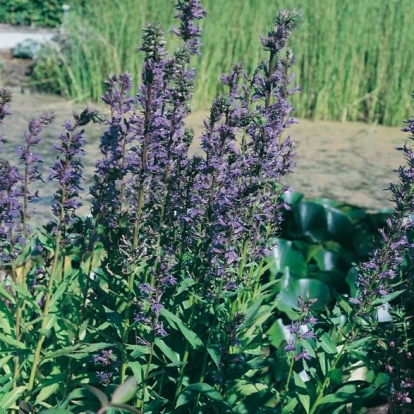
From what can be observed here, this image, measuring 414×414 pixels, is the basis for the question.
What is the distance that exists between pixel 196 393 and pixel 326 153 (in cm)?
508

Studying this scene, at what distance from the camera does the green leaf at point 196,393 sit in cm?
264

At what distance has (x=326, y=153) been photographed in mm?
7562

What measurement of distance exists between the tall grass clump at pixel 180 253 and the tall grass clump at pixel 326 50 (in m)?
5.91

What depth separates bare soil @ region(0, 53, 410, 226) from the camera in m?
6.41

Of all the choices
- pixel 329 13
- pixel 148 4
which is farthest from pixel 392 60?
pixel 148 4

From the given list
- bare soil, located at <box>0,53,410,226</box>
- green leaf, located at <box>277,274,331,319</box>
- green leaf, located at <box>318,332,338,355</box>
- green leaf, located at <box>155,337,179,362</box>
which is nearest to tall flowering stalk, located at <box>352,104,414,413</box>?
green leaf, located at <box>318,332,338,355</box>

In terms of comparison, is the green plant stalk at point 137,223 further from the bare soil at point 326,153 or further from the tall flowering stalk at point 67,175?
the bare soil at point 326,153

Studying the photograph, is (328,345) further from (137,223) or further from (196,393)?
(137,223)

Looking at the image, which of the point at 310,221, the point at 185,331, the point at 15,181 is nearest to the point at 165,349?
the point at 185,331

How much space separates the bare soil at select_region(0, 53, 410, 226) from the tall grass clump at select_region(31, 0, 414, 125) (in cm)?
27

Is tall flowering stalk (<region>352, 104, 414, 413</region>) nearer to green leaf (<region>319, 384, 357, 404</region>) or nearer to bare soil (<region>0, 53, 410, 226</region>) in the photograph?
green leaf (<region>319, 384, 357, 404</region>)

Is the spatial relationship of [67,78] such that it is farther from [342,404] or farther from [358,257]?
[342,404]

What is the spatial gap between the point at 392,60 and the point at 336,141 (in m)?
1.38

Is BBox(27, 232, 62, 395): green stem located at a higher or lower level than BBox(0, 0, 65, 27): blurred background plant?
higher
